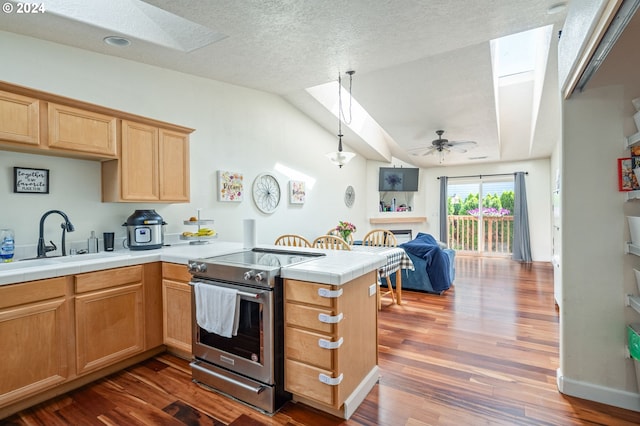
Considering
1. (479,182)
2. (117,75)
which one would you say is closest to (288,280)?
(117,75)

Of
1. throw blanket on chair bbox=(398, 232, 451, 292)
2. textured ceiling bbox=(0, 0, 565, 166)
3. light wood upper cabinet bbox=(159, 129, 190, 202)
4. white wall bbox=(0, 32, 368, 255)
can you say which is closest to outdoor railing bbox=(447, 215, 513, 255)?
textured ceiling bbox=(0, 0, 565, 166)

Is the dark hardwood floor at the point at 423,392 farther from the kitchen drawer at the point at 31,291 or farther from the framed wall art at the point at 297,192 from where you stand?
the framed wall art at the point at 297,192

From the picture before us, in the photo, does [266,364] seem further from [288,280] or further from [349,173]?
[349,173]

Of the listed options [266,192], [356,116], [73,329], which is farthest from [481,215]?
[73,329]

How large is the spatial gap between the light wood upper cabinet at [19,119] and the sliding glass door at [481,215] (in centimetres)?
821

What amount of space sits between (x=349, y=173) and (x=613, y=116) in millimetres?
5436

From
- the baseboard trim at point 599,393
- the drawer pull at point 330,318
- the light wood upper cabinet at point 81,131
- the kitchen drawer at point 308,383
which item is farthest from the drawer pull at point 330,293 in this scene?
the light wood upper cabinet at point 81,131

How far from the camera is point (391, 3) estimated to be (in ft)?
7.74

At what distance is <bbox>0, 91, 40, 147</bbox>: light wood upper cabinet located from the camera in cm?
215

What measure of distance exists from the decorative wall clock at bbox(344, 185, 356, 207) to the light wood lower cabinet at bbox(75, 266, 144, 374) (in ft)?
16.5

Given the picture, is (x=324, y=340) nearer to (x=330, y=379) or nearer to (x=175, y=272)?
(x=330, y=379)

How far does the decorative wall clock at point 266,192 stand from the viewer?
15.6 feet

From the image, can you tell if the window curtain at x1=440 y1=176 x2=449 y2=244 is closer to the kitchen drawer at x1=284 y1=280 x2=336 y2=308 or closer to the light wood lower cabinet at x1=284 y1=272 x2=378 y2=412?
the light wood lower cabinet at x1=284 y1=272 x2=378 y2=412

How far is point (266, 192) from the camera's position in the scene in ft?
16.1
